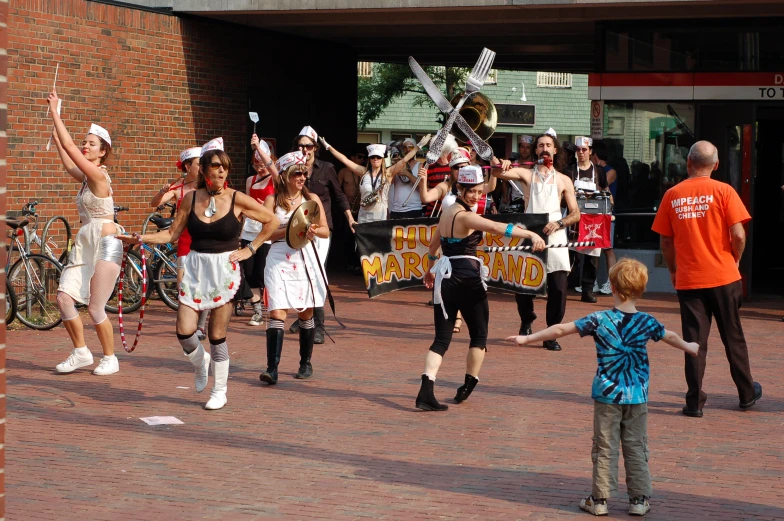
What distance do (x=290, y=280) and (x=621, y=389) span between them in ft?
12.5

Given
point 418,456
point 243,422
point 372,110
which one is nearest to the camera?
point 418,456

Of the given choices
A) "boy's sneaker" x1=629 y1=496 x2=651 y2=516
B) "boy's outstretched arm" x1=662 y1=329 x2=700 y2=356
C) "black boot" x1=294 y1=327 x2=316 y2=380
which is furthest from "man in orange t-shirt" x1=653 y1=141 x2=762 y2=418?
"black boot" x1=294 y1=327 x2=316 y2=380

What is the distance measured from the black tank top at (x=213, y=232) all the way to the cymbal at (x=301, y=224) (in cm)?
69

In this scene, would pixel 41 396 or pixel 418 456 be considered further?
pixel 41 396

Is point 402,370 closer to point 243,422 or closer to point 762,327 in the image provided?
point 243,422

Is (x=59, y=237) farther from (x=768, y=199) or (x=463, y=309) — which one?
(x=768, y=199)

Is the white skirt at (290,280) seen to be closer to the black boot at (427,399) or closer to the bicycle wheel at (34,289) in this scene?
the black boot at (427,399)

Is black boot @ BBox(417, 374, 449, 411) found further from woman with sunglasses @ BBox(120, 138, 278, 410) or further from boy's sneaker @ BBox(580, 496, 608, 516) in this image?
boy's sneaker @ BBox(580, 496, 608, 516)

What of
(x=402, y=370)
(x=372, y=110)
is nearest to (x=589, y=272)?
(x=402, y=370)

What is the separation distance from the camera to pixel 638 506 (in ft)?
19.0

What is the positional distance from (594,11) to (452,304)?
8444 millimetres

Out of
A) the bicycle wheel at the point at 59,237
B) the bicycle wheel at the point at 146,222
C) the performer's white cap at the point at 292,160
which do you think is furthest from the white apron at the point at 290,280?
the bicycle wheel at the point at 146,222

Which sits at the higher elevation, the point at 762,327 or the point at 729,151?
the point at 729,151

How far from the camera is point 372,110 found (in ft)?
129
